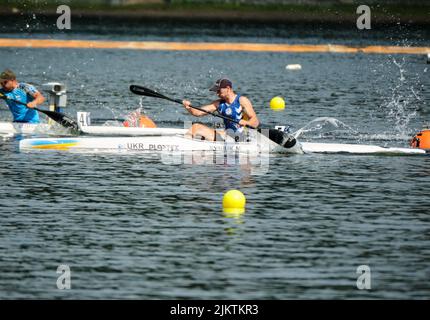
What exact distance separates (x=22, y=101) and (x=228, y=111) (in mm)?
5948

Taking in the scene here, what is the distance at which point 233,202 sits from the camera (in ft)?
64.7

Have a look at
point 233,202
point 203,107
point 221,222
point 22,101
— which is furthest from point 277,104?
point 221,222

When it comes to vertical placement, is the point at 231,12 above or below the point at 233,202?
above

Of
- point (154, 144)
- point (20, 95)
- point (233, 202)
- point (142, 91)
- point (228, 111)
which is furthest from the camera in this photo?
point (20, 95)

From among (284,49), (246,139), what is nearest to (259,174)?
(246,139)

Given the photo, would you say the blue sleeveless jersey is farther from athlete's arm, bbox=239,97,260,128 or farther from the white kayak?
athlete's arm, bbox=239,97,260,128

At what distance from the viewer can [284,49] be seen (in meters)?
64.6

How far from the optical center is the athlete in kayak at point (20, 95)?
28.4m

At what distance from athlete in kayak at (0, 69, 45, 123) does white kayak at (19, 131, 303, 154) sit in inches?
76.3

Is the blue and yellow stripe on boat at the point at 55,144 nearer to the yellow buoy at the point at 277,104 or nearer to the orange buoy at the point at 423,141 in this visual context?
the orange buoy at the point at 423,141

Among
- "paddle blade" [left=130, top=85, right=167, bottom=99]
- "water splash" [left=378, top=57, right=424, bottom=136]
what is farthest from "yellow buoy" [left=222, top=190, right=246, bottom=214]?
"water splash" [left=378, top=57, right=424, bottom=136]

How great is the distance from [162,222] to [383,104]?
71.6 feet

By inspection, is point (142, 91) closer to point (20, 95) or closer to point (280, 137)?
point (280, 137)

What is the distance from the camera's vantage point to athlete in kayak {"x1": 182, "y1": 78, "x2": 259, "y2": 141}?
81.8ft
